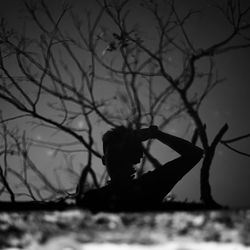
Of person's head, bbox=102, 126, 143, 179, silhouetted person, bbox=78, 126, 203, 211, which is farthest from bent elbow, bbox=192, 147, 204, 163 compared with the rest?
person's head, bbox=102, 126, 143, 179

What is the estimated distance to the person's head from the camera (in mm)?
2979

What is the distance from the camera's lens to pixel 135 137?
3.18m

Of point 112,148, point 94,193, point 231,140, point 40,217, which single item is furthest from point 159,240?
point 231,140

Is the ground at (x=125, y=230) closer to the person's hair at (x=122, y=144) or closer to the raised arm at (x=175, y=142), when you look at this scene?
the person's hair at (x=122, y=144)

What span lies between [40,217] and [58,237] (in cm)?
9

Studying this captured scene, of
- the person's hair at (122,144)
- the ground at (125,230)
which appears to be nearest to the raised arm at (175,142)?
the person's hair at (122,144)

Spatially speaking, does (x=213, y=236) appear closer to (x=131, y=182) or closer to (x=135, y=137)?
(x=131, y=182)

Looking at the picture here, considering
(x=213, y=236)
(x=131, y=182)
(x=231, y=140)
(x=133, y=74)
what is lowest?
(x=213, y=236)

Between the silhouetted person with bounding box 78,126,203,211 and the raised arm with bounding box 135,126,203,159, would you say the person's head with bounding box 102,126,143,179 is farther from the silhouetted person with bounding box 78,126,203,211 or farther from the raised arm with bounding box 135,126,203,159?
the raised arm with bounding box 135,126,203,159

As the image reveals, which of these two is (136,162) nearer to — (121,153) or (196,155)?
(121,153)

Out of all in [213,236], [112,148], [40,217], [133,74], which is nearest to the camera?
[213,236]

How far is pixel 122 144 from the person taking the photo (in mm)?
3053

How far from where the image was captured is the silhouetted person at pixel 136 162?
2628 mm

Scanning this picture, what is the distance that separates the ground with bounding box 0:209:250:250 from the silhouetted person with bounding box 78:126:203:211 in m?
1.90
